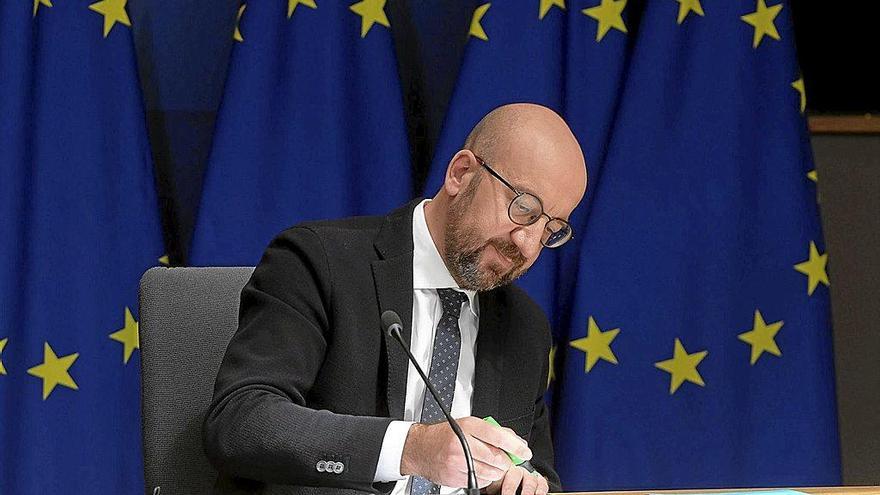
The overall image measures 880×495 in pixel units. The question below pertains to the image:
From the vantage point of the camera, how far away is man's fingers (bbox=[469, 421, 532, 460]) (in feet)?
4.44

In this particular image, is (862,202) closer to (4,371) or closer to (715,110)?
(715,110)

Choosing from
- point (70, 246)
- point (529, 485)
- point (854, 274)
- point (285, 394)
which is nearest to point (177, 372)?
point (285, 394)

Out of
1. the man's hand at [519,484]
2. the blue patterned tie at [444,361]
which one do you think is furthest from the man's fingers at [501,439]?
the blue patterned tie at [444,361]

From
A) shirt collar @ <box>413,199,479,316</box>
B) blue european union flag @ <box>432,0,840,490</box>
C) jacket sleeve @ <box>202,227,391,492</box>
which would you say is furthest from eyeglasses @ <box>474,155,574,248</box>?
blue european union flag @ <box>432,0,840,490</box>

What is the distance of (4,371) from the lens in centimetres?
260

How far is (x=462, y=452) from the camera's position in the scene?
135 cm

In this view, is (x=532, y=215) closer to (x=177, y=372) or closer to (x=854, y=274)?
(x=177, y=372)

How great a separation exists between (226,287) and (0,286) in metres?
0.97

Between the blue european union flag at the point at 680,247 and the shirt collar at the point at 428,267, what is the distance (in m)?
0.86

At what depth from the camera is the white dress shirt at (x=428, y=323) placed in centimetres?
183

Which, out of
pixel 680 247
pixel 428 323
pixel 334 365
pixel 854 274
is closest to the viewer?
pixel 334 365

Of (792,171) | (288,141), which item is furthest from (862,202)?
(288,141)

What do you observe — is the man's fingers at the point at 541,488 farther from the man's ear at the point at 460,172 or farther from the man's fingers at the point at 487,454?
the man's ear at the point at 460,172

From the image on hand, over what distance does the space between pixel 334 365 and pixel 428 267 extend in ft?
0.85
